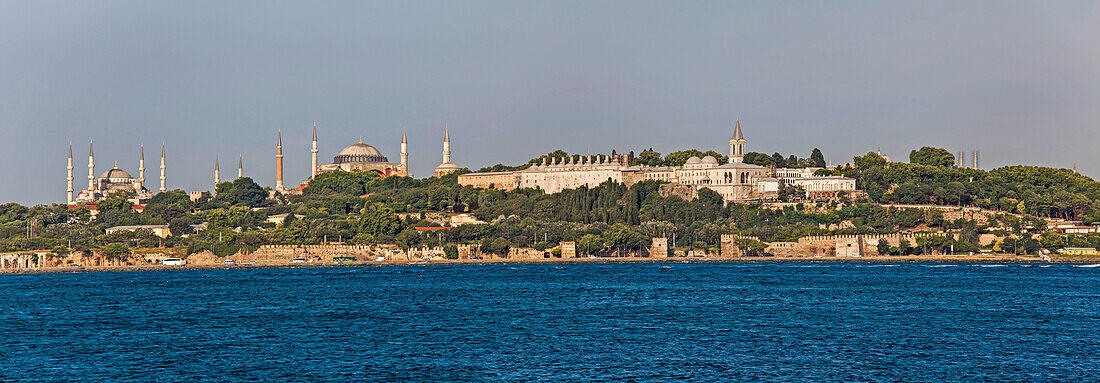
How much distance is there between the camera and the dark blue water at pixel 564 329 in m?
30.0

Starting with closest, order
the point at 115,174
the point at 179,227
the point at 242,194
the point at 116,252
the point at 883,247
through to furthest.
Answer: the point at 116,252, the point at 883,247, the point at 179,227, the point at 242,194, the point at 115,174

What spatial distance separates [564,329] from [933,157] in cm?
8236

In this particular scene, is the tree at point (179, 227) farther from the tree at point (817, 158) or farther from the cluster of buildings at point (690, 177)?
the tree at point (817, 158)

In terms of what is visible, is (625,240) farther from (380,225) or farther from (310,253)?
(310,253)

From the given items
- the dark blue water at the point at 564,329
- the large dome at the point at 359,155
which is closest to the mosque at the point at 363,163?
the large dome at the point at 359,155

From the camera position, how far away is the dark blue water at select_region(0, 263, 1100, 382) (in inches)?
1182

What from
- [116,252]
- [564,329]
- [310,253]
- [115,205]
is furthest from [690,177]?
[564,329]

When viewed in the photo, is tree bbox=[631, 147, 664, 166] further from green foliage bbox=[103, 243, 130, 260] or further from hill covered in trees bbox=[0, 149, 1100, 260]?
green foliage bbox=[103, 243, 130, 260]

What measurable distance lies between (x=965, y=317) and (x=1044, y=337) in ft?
19.7

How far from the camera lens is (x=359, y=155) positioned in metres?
134

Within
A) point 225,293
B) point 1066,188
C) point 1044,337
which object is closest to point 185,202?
point 225,293

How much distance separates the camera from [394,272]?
73250 millimetres

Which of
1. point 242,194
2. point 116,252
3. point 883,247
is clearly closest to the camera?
point 116,252

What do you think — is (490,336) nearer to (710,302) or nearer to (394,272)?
(710,302)
